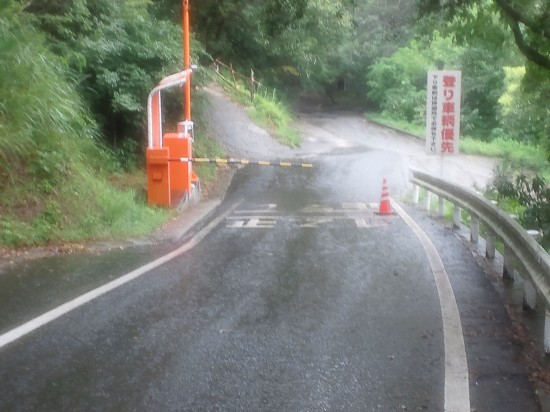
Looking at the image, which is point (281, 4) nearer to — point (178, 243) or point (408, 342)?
point (178, 243)

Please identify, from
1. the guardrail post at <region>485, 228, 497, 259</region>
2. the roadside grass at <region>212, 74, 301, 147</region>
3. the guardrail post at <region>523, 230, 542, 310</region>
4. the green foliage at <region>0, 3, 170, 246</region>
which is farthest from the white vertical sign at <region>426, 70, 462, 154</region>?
the roadside grass at <region>212, 74, 301, 147</region>

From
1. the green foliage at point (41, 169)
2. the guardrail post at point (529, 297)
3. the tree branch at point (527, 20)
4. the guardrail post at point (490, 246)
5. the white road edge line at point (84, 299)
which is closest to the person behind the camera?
the white road edge line at point (84, 299)

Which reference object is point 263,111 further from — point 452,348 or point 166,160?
point 452,348

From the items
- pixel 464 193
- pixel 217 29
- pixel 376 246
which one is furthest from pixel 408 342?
pixel 217 29

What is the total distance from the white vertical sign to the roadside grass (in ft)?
49.3

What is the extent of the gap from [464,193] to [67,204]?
6.51 meters

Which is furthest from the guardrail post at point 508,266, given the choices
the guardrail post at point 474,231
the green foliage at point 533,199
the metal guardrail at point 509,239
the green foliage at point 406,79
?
the green foliage at point 406,79

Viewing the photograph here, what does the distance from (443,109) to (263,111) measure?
61.5 ft

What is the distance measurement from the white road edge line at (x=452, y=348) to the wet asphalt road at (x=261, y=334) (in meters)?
0.07

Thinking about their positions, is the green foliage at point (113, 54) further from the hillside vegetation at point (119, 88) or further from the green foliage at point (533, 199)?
the green foliage at point (533, 199)

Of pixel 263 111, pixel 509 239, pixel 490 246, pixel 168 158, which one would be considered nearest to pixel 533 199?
pixel 490 246

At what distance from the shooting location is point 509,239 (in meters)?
8.12

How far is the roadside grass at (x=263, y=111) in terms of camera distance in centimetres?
3195

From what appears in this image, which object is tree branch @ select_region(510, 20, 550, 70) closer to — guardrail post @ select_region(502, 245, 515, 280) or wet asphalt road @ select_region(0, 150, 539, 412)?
wet asphalt road @ select_region(0, 150, 539, 412)
